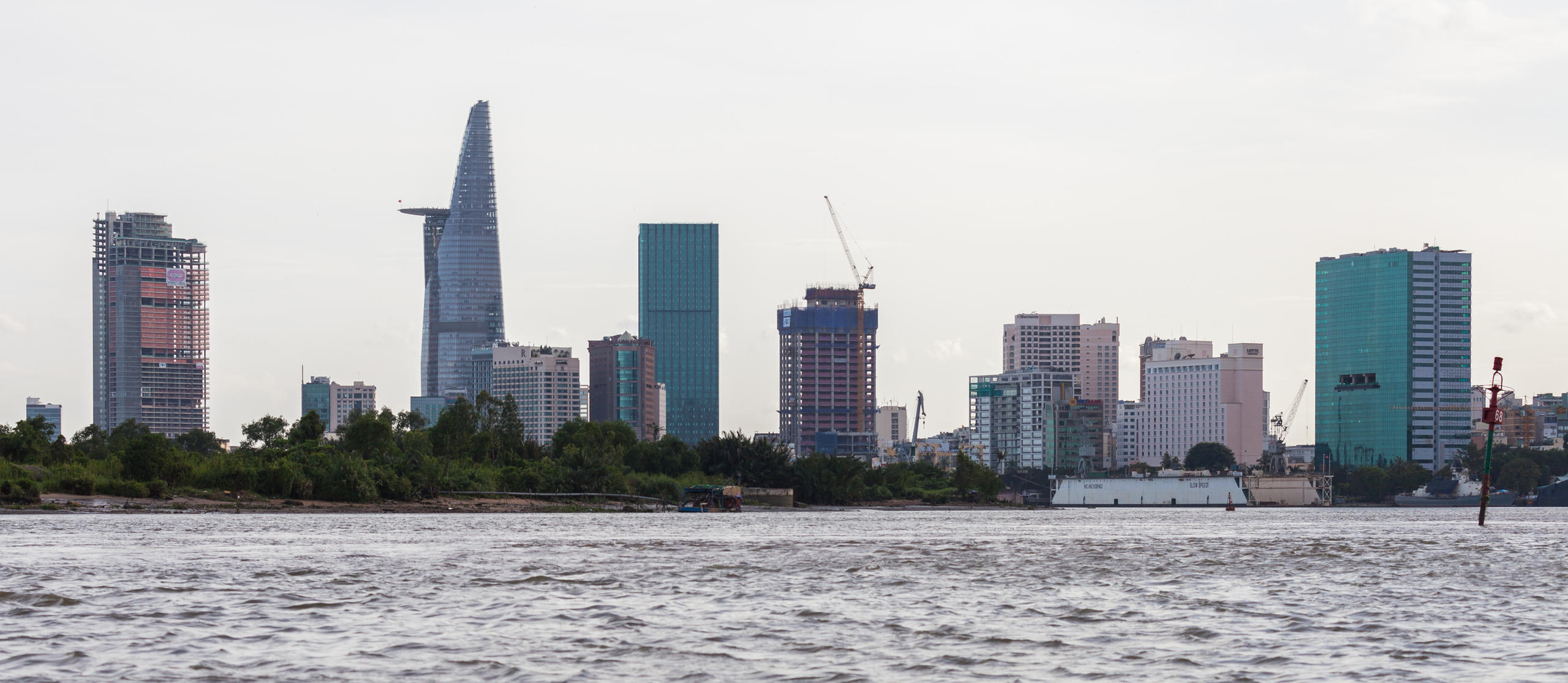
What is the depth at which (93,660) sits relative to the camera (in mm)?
32156

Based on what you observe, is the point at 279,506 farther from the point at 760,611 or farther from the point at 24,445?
the point at 760,611

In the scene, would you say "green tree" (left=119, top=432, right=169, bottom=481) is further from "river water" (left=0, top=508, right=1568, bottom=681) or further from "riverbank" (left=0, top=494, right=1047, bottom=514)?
"river water" (left=0, top=508, right=1568, bottom=681)

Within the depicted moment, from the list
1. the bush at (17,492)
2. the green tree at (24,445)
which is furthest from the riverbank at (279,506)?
the green tree at (24,445)

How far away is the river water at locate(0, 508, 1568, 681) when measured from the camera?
32.4 metres

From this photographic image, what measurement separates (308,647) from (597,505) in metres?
154

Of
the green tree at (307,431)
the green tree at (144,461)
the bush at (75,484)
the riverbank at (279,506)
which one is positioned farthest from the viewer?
the green tree at (307,431)

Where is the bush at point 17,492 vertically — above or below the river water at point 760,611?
below

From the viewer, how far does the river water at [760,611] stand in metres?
32.4

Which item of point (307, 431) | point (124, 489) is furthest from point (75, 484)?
point (307, 431)

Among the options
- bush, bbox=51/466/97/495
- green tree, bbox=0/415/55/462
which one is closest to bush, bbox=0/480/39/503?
bush, bbox=51/466/97/495

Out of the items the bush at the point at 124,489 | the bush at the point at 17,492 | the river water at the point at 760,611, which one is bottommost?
the bush at the point at 124,489

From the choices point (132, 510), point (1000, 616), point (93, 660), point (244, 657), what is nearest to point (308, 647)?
point (244, 657)

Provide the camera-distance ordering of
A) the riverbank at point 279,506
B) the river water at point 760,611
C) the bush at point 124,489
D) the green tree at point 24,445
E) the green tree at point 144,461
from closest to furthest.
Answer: the river water at point 760,611 → the riverbank at point 279,506 → the bush at point 124,489 → the green tree at point 144,461 → the green tree at point 24,445

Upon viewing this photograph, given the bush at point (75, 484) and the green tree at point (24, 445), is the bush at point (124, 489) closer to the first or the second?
the bush at point (75, 484)
